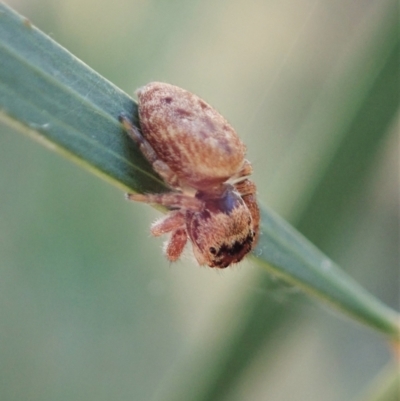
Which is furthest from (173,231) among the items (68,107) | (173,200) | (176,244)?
(68,107)

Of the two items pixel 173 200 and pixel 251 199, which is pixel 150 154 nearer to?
pixel 173 200

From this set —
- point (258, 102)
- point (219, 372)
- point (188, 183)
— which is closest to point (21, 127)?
point (188, 183)

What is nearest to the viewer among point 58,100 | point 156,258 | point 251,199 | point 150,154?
point 58,100

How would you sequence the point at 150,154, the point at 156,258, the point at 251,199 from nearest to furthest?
the point at 150,154 → the point at 251,199 → the point at 156,258

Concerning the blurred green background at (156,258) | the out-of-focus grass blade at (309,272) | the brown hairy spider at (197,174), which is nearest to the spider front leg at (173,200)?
the brown hairy spider at (197,174)

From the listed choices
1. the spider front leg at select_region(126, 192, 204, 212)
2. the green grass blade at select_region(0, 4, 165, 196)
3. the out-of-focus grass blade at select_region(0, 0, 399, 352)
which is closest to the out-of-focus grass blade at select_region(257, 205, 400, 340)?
the out-of-focus grass blade at select_region(0, 0, 399, 352)

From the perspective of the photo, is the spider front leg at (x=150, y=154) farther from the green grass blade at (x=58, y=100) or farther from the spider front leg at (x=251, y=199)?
the spider front leg at (x=251, y=199)

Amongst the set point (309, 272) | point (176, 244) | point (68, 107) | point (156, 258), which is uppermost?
point (68, 107)
